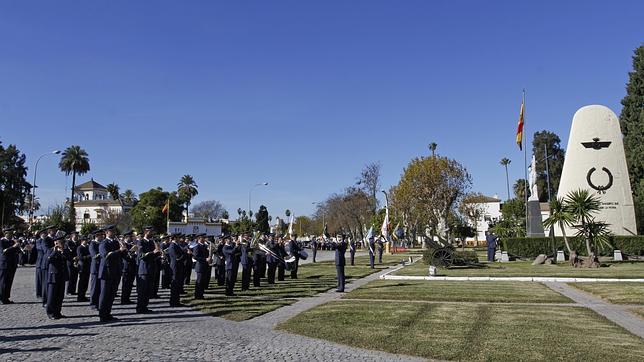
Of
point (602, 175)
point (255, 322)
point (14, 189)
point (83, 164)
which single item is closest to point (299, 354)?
point (255, 322)

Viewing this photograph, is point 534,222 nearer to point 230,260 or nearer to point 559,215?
point 559,215

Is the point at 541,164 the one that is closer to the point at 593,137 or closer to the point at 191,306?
the point at 593,137

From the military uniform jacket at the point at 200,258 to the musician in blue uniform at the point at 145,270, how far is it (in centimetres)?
181

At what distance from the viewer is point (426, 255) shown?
27750mm

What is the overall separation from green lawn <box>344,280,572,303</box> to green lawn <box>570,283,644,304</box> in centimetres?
122

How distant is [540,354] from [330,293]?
29.2 feet

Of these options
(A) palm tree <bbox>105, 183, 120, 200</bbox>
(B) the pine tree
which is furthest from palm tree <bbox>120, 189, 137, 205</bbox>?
(B) the pine tree

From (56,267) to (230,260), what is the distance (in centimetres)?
568

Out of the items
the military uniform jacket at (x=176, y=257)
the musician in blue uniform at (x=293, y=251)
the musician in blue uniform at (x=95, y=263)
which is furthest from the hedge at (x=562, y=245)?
the musician in blue uniform at (x=95, y=263)

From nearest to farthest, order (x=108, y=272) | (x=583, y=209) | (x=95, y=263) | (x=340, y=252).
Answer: (x=108, y=272), (x=95, y=263), (x=340, y=252), (x=583, y=209)

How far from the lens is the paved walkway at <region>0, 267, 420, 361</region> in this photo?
8.07 m

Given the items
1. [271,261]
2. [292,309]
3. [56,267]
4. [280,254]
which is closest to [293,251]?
[280,254]

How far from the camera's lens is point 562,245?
33719 mm

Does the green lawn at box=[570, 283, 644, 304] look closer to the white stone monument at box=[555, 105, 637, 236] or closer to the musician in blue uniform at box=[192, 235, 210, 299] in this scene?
the musician in blue uniform at box=[192, 235, 210, 299]
